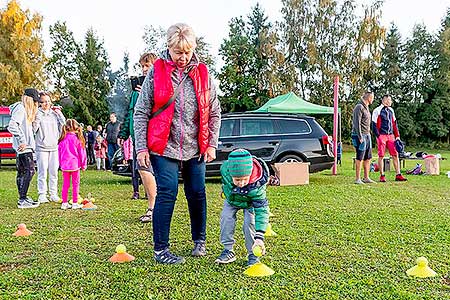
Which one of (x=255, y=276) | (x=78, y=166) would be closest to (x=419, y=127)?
(x=78, y=166)

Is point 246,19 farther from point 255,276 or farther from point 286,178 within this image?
point 255,276

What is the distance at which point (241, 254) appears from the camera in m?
4.04

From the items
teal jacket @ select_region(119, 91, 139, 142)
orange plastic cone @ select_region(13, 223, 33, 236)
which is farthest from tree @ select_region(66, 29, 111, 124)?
orange plastic cone @ select_region(13, 223, 33, 236)

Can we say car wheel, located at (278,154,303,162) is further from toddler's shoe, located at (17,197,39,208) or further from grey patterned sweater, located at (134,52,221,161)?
grey patterned sweater, located at (134,52,221,161)

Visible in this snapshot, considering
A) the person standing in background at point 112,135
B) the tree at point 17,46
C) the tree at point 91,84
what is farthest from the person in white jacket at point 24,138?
the tree at point 91,84

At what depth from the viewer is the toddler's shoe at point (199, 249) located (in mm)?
4034

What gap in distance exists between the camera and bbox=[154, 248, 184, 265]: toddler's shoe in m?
3.75

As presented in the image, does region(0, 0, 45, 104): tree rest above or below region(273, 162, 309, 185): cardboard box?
above

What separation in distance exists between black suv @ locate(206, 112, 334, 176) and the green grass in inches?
132

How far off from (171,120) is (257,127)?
7087 mm

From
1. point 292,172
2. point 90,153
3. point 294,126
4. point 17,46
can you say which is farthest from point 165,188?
point 17,46

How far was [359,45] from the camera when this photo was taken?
108 feet

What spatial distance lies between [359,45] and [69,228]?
30.7 meters

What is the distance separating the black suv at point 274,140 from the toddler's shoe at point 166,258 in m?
6.57
